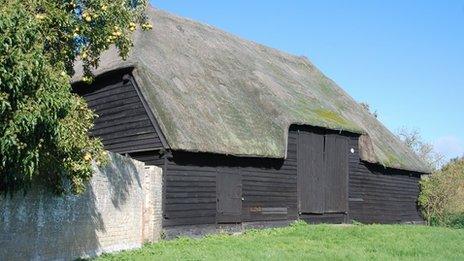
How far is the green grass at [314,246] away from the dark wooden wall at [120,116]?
3.79 meters

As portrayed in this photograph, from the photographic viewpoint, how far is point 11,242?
10664mm

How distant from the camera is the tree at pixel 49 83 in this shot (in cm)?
809

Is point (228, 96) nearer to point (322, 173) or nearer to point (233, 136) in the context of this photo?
point (233, 136)

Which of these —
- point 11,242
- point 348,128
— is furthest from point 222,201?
point 11,242

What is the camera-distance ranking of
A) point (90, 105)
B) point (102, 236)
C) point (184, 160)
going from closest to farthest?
1. point (102, 236)
2. point (184, 160)
3. point (90, 105)

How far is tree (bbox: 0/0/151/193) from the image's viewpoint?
809 centimetres

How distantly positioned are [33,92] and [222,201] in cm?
1220

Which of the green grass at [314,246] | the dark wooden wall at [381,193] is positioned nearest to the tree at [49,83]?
the green grass at [314,246]

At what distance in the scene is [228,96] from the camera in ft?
74.0

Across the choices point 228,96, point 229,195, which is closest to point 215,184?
point 229,195

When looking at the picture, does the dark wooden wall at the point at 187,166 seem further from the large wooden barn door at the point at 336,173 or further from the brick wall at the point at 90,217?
the brick wall at the point at 90,217

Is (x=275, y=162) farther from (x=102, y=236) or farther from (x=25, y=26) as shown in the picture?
(x=25, y=26)

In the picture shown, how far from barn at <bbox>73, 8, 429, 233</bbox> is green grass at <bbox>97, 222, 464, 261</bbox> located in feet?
5.17

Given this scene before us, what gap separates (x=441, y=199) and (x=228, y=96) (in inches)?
642
